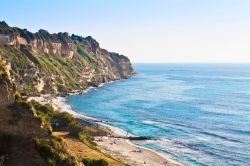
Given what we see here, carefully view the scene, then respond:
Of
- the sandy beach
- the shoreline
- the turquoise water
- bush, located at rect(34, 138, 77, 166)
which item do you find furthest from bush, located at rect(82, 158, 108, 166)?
the turquoise water

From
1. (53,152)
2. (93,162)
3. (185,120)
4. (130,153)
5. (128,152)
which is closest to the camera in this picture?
(53,152)

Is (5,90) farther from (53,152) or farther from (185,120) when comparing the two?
(185,120)

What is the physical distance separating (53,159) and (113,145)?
163ft

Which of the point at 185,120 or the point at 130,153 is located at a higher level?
the point at 185,120

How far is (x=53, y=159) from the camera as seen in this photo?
39750 mm

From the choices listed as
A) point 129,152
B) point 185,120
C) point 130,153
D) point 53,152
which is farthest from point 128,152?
point 53,152

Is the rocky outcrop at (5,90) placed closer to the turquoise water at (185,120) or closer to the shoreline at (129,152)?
the shoreline at (129,152)

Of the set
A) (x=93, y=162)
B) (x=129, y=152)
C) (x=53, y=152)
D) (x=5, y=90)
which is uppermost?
(x=5, y=90)

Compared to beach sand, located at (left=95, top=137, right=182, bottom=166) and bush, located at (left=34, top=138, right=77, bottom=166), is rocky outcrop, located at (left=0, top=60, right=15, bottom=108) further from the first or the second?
beach sand, located at (left=95, top=137, right=182, bottom=166)

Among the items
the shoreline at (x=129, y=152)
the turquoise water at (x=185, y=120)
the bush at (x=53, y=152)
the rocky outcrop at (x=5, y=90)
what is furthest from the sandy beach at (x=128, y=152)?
the rocky outcrop at (x=5, y=90)

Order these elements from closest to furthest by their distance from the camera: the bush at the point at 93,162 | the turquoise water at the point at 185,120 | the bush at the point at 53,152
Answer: the bush at the point at 53,152 → the bush at the point at 93,162 → the turquoise water at the point at 185,120

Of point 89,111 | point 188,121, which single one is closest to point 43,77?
point 89,111

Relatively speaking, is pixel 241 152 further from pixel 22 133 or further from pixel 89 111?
pixel 89 111

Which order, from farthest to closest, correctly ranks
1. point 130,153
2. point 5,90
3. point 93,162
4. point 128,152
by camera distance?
point 128,152 < point 130,153 < point 93,162 < point 5,90
